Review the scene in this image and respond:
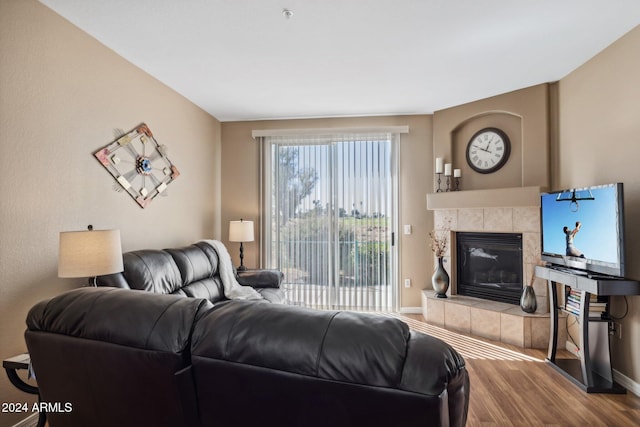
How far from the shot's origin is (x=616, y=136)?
2.69 metres

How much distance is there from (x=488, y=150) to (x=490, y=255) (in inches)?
50.1

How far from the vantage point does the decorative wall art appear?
9.29 feet

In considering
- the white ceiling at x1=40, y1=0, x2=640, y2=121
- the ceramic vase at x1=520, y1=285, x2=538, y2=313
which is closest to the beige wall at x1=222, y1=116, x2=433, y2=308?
the white ceiling at x1=40, y1=0, x2=640, y2=121

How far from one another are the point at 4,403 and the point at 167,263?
1256 millimetres

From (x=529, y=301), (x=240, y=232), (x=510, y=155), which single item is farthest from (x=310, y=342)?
(x=510, y=155)

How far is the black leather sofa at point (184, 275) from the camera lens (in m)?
2.47

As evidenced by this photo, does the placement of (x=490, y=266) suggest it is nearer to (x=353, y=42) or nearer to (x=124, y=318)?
(x=353, y=42)

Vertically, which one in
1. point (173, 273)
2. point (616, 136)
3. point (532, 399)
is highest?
point (616, 136)

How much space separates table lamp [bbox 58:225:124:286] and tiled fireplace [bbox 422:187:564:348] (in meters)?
3.46

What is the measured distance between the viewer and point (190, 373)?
2.84 feet

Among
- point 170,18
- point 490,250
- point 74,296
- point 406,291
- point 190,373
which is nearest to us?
point 190,373

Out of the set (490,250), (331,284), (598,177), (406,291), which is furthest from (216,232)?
(598,177)

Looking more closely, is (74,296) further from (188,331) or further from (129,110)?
(129,110)

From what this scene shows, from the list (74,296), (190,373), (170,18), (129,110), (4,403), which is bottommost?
(4,403)
